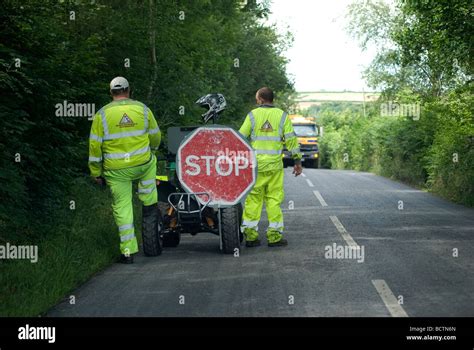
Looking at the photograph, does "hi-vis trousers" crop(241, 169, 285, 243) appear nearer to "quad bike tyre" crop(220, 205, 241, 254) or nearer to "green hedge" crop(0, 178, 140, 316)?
"quad bike tyre" crop(220, 205, 241, 254)

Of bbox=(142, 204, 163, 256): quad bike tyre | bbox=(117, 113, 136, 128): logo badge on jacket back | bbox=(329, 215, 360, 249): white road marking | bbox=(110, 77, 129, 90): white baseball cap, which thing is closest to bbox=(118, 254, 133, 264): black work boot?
bbox=(142, 204, 163, 256): quad bike tyre

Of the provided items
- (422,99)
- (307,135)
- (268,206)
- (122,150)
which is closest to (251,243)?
(268,206)

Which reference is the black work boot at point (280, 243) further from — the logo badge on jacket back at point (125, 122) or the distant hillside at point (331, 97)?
the distant hillside at point (331, 97)

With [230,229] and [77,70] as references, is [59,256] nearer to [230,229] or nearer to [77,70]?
[230,229]

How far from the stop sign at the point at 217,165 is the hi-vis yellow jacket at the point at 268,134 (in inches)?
25.8

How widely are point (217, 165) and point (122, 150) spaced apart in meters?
1.22

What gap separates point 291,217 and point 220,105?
5.24 m

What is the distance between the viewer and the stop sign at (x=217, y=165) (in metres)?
11.0

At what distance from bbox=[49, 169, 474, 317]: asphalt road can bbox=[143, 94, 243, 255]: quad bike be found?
10.1 inches

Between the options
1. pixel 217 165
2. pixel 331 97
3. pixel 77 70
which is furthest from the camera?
pixel 331 97

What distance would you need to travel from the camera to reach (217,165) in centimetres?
1115

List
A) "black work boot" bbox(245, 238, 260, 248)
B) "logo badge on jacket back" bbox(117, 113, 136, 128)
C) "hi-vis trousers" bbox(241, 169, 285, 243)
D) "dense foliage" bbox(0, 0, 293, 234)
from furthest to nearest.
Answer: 1. "black work boot" bbox(245, 238, 260, 248)
2. "hi-vis trousers" bbox(241, 169, 285, 243)
3. "logo badge on jacket back" bbox(117, 113, 136, 128)
4. "dense foliage" bbox(0, 0, 293, 234)

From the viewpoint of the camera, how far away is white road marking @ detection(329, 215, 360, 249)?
38.6 ft
